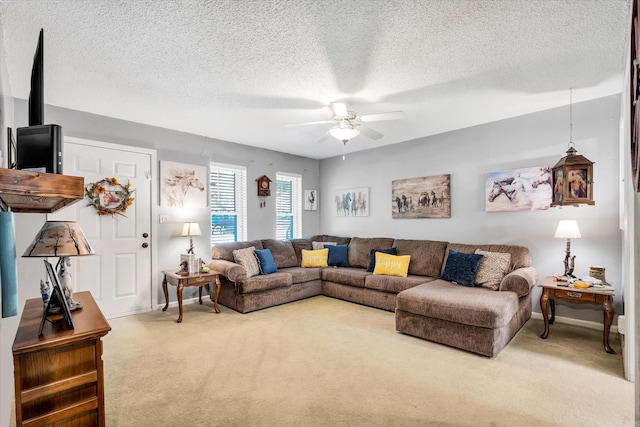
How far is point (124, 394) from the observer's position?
224cm

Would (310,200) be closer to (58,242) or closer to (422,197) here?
(422,197)

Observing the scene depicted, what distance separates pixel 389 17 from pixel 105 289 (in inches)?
171

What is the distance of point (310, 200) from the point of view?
21.3ft

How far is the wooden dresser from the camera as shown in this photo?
1.34 m

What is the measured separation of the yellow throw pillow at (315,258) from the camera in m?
5.28

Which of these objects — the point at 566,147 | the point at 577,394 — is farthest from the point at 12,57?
the point at 566,147

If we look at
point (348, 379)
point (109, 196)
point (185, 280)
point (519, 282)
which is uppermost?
point (109, 196)

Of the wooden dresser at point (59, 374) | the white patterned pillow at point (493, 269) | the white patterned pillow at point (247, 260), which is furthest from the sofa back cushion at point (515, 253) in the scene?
the wooden dresser at point (59, 374)

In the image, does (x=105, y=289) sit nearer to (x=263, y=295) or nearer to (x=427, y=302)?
(x=263, y=295)

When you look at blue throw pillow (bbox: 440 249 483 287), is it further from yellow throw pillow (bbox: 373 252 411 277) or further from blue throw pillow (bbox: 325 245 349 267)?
blue throw pillow (bbox: 325 245 349 267)

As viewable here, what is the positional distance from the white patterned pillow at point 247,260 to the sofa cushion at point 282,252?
0.65 m

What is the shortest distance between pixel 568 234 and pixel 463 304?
59.4 inches

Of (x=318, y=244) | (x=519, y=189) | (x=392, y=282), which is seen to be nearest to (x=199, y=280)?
(x=318, y=244)

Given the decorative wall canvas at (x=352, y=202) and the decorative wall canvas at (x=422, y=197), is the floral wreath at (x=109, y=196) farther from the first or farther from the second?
the decorative wall canvas at (x=422, y=197)
